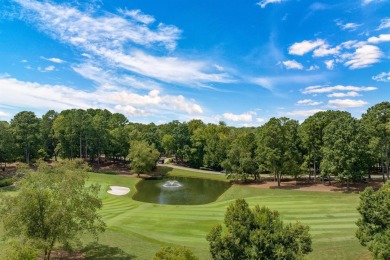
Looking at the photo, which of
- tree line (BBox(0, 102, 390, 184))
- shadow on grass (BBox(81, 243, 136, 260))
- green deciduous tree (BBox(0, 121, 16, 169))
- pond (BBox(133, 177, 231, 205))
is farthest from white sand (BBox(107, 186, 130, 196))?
green deciduous tree (BBox(0, 121, 16, 169))

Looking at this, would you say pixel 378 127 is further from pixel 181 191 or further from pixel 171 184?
pixel 171 184

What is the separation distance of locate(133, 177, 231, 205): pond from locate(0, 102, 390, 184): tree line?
658 centimetres

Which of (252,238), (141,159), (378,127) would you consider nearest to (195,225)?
(252,238)

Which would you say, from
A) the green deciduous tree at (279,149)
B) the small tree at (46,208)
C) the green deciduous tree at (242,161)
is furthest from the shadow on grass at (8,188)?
the green deciduous tree at (279,149)

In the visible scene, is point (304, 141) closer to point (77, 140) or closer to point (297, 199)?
point (297, 199)

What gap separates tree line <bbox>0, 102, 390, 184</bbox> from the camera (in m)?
49.8

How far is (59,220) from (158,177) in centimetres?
5639

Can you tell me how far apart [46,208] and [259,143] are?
49.0 meters

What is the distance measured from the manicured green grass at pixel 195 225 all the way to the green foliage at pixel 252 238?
7301 mm

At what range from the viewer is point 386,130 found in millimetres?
49000

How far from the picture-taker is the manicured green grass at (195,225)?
902 inches

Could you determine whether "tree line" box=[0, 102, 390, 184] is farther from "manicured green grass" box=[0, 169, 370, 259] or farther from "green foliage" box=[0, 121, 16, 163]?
"manicured green grass" box=[0, 169, 370, 259]

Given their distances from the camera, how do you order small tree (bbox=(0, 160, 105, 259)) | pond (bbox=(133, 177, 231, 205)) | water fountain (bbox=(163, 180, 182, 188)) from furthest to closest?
1. water fountain (bbox=(163, 180, 182, 188))
2. pond (bbox=(133, 177, 231, 205))
3. small tree (bbox=(0, 160, 105, 259))

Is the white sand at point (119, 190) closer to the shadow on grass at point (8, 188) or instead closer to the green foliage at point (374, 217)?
the shadow on grass at point (8, 188)
